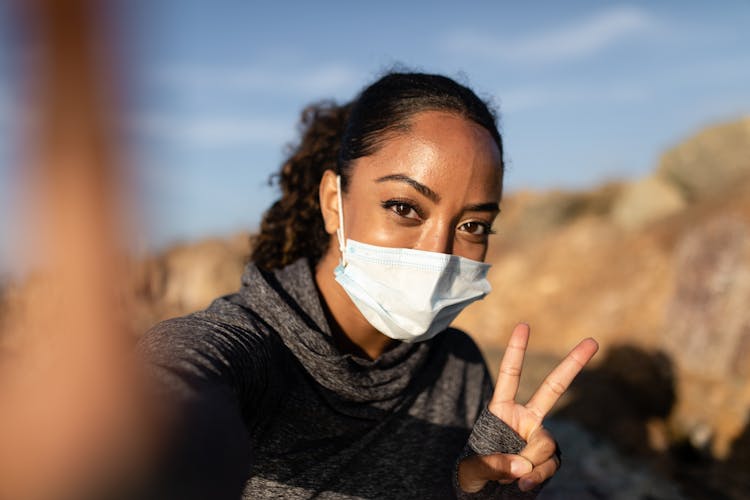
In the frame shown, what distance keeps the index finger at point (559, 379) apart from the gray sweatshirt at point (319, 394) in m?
0.13

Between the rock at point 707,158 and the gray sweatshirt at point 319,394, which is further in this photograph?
the rock at point 707,158

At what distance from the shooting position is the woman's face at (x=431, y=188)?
6.79 feet

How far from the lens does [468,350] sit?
278 cm

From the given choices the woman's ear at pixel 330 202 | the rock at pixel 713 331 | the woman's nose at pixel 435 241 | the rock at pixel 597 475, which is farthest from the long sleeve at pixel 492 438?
the rock at pixel 713 331

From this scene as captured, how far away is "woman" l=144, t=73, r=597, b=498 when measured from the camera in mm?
1948

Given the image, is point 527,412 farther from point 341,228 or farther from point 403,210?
point 341,228

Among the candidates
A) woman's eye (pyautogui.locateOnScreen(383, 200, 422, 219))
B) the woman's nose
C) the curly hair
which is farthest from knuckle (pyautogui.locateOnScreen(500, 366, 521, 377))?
the curly hair

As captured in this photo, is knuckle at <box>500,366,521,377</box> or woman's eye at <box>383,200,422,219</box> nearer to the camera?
knuckle at <box>500,366,521,377</box>

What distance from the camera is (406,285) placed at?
2.06 metres

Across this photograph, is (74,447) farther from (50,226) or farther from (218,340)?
(218,340)

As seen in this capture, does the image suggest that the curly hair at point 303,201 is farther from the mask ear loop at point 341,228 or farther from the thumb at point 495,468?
the thumb at point 495,468

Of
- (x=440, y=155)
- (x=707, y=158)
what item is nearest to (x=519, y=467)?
(x=440, y=155)

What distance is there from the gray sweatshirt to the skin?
6 centimetres

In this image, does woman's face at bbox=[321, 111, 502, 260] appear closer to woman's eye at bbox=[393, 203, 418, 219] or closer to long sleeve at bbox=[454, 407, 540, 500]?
woman's eye at bbox=[393, 203, 418, 219]
